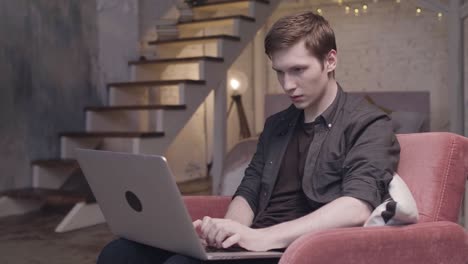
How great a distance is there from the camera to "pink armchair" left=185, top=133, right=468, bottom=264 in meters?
1.54

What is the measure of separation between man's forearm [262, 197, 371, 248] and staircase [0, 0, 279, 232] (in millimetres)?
3180

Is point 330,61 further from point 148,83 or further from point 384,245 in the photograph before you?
point 148,83

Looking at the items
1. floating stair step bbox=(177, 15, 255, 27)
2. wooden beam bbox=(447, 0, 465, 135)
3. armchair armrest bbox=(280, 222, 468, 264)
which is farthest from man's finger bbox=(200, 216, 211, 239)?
floating stair step bbox=(177, 15, 255, 27)

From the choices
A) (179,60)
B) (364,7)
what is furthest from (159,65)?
(364,7)

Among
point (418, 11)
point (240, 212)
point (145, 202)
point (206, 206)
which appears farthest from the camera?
point (418, 11)

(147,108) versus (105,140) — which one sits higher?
(147,108)

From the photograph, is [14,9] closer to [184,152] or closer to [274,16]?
[184,152]

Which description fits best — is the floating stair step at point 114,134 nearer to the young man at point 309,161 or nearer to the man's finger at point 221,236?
the young man at point 309,161

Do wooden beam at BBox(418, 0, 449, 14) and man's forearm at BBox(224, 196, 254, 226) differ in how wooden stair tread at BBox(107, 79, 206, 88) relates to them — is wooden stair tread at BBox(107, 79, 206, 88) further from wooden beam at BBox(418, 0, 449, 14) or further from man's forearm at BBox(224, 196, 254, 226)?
man's forearm at BBox(224, 196, 254, 226)

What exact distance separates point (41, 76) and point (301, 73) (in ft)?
13.7

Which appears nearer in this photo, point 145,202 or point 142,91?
point 145,202

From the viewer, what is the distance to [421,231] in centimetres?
166

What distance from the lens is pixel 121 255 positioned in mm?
1792

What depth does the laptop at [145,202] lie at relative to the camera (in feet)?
4.86
